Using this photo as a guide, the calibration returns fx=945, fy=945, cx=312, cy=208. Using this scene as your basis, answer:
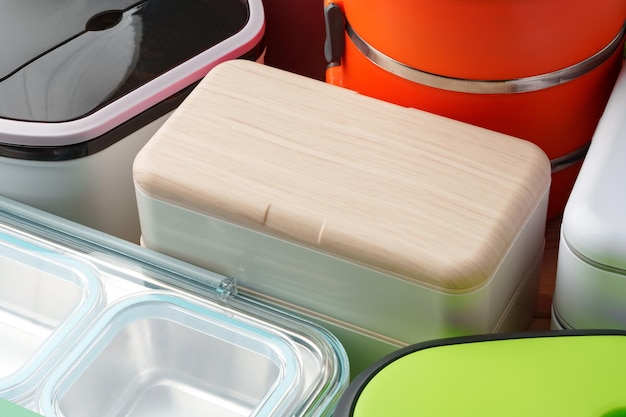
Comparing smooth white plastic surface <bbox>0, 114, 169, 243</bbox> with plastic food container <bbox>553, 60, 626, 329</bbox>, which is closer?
plastic food container <bbox>553, 60, 626, 329</bbox>

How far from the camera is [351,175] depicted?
1.80 ft

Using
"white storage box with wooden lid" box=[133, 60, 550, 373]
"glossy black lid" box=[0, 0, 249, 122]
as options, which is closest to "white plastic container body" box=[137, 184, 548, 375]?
"white storage box with wooden lid" box=[133, 60, 550, 373]

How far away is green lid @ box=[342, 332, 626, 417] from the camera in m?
0.46

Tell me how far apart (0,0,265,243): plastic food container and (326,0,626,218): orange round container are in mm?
105

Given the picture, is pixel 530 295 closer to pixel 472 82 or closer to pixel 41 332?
pixel 472 82

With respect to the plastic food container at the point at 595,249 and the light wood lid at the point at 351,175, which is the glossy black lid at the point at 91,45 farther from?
the plastic food container at the point at 595,249

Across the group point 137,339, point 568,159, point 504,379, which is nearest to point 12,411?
point 137,339

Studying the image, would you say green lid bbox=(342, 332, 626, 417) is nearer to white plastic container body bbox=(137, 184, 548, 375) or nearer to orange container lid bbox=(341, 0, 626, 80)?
white plastic container body bbox=(137, 184, 548, 375)

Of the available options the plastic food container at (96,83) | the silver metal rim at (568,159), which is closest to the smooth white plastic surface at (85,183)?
the plastic food container at (96,83)

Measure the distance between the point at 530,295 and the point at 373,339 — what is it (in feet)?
0.39

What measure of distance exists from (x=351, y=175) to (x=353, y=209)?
0.03m

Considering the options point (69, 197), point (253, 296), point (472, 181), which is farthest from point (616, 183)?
point (69, 197)

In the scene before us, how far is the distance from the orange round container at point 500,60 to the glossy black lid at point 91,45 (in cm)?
11

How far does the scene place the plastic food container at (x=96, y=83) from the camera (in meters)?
0.61
